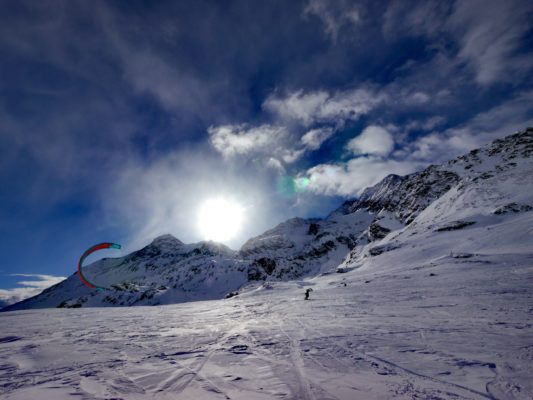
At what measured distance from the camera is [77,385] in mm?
4289

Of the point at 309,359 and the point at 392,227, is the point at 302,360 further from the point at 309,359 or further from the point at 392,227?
the point at 392,227

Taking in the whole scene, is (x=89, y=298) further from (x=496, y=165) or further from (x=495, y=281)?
(x=496, y=165)

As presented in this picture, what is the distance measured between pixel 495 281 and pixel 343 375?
48.5ft

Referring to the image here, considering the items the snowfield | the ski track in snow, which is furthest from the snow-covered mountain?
the ski track in snow

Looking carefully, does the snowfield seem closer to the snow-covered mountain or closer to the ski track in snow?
the ski track in snow

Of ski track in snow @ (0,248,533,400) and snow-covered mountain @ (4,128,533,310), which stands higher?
snow-covered mountain @ (4,128,533,310)

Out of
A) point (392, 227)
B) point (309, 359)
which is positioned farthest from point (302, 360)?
point (392, 227)

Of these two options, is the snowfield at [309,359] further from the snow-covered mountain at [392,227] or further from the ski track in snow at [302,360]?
the snow-covered mountain at [392,227]

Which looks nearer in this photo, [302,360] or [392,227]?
[302,360]

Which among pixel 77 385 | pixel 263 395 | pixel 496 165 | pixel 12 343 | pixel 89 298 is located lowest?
pixel 263 395

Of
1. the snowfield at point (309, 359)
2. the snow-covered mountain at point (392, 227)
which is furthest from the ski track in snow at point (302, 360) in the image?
the snow-covered mountain at point (392, 227)

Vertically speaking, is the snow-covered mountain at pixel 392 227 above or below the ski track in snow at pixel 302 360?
above

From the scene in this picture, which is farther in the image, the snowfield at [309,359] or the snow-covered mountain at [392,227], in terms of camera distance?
the snow-covered mountain at [392,227]

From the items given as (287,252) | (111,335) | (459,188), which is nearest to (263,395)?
(111,335)
